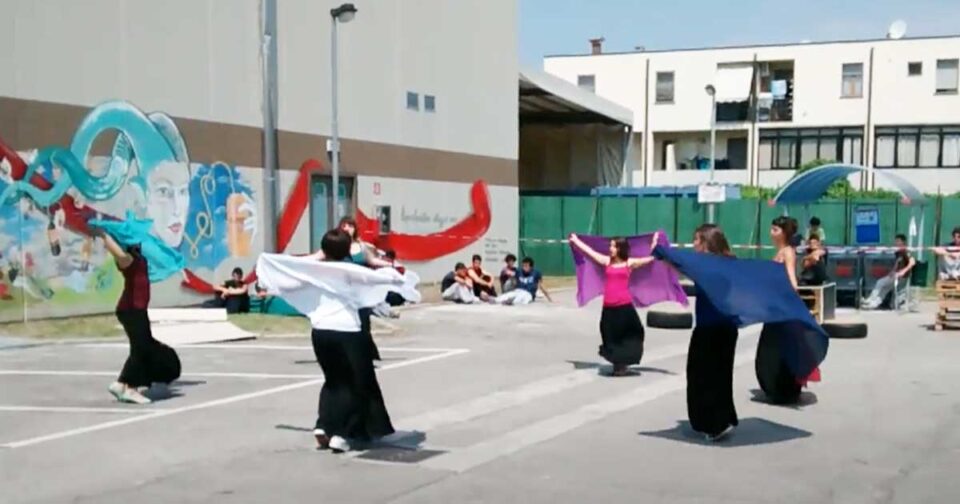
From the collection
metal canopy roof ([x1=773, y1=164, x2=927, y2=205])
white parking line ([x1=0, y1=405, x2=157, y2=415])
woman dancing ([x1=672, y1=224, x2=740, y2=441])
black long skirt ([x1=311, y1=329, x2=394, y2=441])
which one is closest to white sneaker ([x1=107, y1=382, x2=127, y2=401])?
white parking line ([x1=0, y1=405, x2=157, y2=415])

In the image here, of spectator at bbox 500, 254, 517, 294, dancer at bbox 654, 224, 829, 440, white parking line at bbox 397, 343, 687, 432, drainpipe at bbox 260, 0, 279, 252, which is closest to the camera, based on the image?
dancer at bbox 654, 224, 829, 440

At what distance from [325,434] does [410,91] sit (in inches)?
701

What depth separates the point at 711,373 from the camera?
9.36 meters

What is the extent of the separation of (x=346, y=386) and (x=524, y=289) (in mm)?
16955

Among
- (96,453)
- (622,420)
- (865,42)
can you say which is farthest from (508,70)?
(865,42)

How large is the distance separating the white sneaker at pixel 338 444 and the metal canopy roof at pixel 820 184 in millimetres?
16995

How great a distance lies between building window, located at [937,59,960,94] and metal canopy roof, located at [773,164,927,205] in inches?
1216

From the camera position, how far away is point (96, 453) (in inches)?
345

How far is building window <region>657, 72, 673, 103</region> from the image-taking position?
56.8 meters

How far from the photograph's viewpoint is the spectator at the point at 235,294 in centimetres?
1997

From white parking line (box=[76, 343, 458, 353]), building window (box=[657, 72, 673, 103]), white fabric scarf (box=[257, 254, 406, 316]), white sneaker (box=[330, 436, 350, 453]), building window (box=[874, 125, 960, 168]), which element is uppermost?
building window (box=[657, 72, 673, 103])

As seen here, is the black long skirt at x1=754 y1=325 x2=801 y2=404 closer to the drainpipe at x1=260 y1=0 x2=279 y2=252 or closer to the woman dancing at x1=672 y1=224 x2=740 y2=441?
the woman dancing at x1=672 y1=224 x2=740 y2=441

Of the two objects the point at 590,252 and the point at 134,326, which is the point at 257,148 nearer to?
the point at 590,252

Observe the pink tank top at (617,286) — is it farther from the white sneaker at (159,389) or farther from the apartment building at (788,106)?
the apartment building at (788,106)
